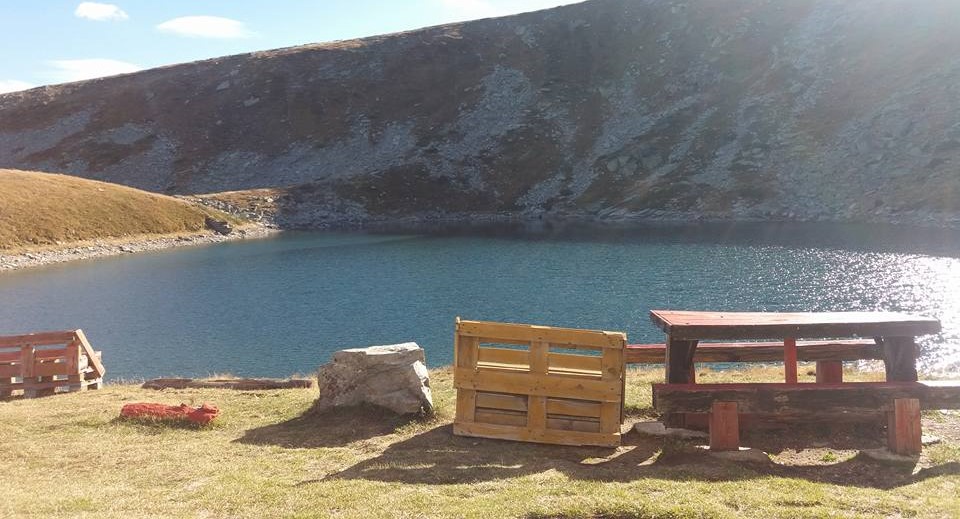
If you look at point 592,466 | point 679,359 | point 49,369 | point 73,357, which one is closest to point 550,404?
point 592,466

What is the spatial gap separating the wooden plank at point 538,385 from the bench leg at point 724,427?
1942mm

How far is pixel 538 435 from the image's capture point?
13.7m

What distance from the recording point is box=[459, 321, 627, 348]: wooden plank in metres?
13.6

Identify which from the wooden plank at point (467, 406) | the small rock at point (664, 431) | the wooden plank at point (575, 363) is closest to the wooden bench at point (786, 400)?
the small rock at point (664, 431)

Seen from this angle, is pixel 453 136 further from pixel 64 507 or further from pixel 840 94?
pixel 64 507

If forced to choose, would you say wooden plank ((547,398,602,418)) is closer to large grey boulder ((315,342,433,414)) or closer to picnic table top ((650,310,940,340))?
picnic table top ((650,310,940,340))

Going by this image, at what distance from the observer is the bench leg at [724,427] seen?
496 inches

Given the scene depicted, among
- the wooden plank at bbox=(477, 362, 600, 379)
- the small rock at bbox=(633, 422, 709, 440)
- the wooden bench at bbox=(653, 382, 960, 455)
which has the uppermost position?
the wooden plank at bbox=(477, 362, 600, 379)

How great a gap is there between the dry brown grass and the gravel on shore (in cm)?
165

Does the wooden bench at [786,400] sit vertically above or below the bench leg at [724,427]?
above

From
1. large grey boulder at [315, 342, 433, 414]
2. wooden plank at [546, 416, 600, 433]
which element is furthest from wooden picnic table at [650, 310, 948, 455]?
large grey boulder at [315, 342, 433, 414]

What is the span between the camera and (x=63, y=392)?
2148 cm

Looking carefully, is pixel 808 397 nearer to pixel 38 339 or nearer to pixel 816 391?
pixel 816 391

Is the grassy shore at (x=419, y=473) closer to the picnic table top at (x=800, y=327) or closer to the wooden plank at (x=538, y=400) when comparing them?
the wooden plank at (x=538, y=400)
